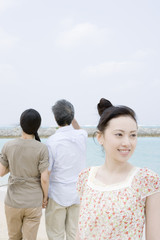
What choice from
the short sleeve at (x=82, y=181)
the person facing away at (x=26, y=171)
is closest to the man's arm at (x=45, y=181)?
the person facing away at (x=26, y=171)

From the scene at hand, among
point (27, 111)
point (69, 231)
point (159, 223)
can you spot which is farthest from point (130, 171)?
point (69, 231)

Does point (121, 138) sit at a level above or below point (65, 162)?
above

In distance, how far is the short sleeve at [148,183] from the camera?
3.53 ft

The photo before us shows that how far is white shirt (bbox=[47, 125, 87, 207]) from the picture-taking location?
224 cm

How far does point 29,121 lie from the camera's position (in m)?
2.06

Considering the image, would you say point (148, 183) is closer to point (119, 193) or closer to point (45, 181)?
point (119, 193)

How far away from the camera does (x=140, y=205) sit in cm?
108

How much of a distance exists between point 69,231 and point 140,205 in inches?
59.0

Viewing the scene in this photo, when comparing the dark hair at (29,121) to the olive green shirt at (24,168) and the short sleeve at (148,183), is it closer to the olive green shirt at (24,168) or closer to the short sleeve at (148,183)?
the olive green shirt at (24,168)

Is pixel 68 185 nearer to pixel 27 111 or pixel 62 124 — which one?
pixel 62 124

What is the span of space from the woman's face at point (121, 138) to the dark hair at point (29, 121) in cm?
99

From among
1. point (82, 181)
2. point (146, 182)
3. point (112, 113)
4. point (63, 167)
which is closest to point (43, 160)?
point (63, 167)

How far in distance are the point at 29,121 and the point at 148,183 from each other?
1190 millimetres

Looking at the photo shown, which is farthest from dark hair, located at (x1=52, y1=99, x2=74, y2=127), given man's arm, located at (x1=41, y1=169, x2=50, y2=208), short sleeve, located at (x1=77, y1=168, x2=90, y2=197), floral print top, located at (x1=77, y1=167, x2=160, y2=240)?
floral print top, located at (x1=77, y1=167, x2=160, y2=240)
